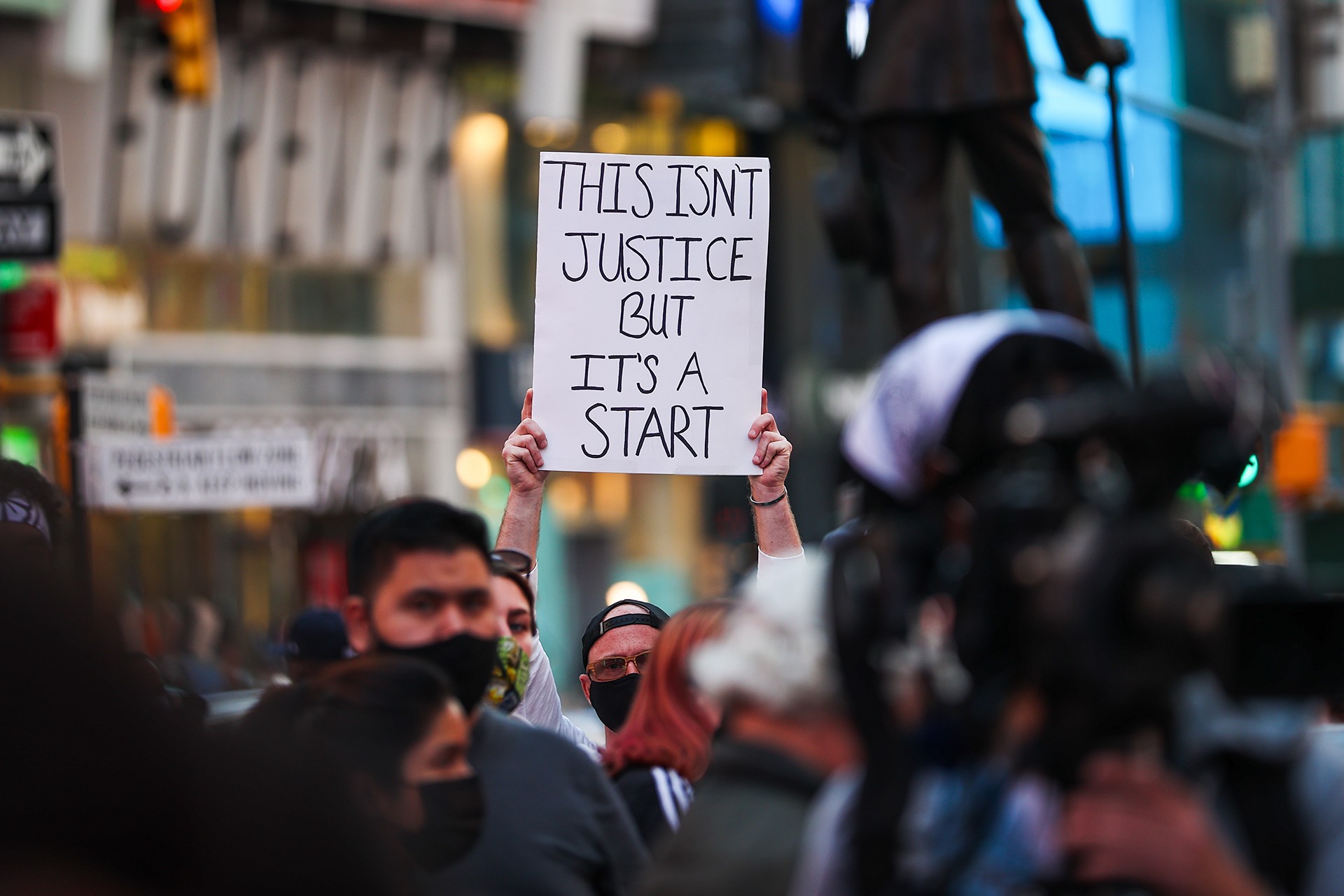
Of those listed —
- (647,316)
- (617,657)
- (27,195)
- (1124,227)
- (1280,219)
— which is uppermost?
(1280,219)

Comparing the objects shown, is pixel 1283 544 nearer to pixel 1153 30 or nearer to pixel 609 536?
pixel 609 536

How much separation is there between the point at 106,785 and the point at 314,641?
4267mm

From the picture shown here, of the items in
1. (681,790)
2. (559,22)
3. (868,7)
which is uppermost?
(559,22)

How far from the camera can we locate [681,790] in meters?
3.59

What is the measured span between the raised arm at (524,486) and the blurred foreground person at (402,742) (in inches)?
65.9

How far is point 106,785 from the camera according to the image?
1.71m

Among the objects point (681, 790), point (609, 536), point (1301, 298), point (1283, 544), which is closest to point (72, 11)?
point (609, 536)

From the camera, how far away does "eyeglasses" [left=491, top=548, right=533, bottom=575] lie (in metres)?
4.59

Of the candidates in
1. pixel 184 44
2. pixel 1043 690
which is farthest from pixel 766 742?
pixel 184 44

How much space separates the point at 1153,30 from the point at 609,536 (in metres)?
12.9

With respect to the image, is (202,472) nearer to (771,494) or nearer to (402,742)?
(771,494)

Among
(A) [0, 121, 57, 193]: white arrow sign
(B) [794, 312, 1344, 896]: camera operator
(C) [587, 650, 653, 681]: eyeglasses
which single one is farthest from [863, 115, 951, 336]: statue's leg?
(A) [0, 121, 57, 193]: white arrow sign

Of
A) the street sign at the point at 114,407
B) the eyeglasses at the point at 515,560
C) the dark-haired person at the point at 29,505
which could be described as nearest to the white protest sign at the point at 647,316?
the eyeglasses at the point at 515,560

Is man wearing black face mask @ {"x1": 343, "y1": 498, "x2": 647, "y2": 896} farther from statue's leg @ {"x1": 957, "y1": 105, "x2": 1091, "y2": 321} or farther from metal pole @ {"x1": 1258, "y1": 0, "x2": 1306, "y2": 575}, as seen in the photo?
metal pole @ {"x1": 1258, "y1": 0, "x2": 1306, "y2": 575}
